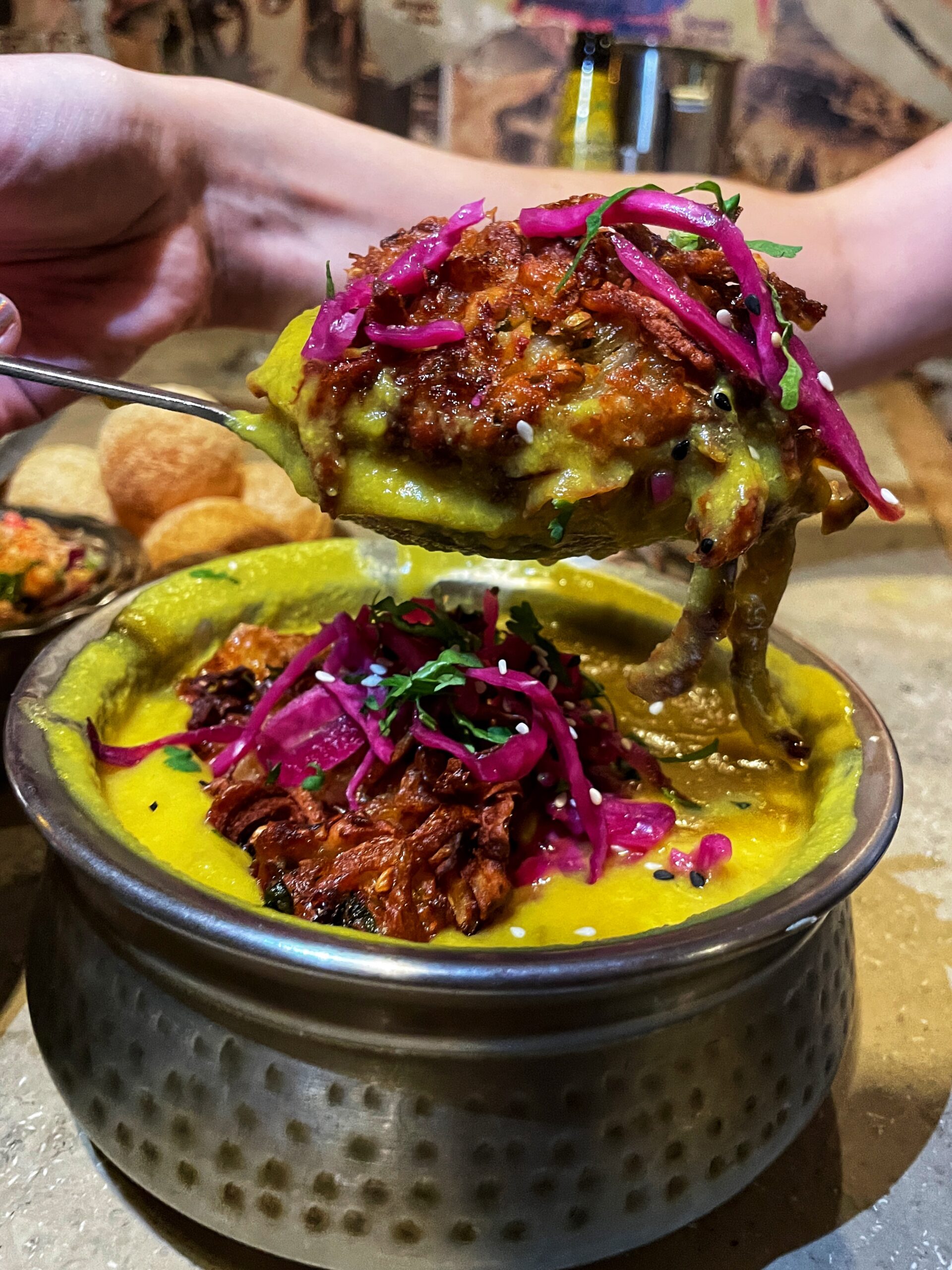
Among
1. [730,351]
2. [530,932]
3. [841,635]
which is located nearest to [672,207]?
[730,351]

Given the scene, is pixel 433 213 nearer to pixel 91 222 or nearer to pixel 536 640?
pixel 91 222

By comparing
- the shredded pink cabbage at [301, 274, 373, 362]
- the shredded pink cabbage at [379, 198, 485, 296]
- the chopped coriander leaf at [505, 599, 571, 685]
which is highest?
the shredded pink cabbage at [379, 198, 485, 296]

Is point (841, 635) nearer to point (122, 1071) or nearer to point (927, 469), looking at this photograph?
point (927, 469)

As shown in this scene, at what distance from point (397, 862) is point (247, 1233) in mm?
339

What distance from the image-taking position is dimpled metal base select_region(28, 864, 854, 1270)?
0.82 m

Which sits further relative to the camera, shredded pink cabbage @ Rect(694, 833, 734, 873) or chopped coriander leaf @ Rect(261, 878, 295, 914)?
shredded pink cabbage @ Rect(694, 833, 734, 873)

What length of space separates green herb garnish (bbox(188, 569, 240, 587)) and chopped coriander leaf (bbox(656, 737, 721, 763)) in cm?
70

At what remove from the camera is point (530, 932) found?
990 mm

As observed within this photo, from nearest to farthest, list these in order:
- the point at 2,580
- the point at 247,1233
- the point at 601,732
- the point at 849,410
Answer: the point at 247,1233 → the point at 601,732 → the point at 2,580 → the point at 849,410

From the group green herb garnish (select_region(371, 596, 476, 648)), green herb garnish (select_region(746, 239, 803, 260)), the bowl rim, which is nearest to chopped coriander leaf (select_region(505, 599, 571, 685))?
green herb garnish (select_region(371, 596, 476, 648))

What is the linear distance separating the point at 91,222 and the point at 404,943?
1330 millimetres

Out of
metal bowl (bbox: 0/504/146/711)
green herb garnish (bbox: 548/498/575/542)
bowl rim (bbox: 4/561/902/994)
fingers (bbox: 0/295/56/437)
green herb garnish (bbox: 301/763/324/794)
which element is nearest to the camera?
bowl rim (bbox: 4/561/902/994)

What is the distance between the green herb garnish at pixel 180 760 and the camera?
119cm

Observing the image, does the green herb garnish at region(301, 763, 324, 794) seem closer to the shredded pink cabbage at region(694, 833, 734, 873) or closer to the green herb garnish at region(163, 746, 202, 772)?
the green herb garnish at region(163, 746, 202, 772)
